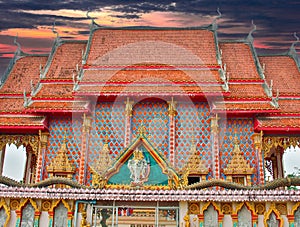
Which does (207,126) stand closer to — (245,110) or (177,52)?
(245,110)

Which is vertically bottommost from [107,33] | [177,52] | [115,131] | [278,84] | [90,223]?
[90,223]

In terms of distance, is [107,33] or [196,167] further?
[107,33]

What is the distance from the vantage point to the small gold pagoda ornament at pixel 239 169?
57.8ft

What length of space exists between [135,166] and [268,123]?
27.8 ft

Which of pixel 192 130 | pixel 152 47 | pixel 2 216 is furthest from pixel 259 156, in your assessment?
pixel 2 216

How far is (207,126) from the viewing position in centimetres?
1864

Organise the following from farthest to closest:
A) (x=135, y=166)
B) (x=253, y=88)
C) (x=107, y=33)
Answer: (x=107, y=33) < (x=253, y=88) < (x=135, y=166)

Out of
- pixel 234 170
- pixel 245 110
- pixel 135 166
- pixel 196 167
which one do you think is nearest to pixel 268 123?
pixel 245 110

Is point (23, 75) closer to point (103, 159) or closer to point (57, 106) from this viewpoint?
point (57, 106)

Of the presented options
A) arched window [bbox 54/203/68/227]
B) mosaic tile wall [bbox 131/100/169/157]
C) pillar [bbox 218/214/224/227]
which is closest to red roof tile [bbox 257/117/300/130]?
mosaic tile wall [bbox 131/100/169/157]

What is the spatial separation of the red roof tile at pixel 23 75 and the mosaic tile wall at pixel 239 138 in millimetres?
10258

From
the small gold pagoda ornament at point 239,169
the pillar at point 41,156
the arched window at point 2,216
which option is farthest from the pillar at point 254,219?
the pillar at point 41,156

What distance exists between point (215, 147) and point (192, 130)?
4.44 ft

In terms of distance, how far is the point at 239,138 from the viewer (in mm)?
18516
